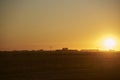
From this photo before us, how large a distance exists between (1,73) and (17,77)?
176 inches

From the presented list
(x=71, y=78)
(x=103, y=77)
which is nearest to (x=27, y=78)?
(x=71, y=78)

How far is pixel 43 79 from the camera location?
34.4 meters

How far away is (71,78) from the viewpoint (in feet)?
114

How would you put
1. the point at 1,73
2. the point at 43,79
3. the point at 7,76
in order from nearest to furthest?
the point at 43,79 < the point at 7,76 < the point at 1,73

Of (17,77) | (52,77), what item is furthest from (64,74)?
(17,77)

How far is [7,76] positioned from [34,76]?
9.12 feet

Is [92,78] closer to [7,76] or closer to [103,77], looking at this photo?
[103,77]

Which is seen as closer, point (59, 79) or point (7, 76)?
point (59, 79)

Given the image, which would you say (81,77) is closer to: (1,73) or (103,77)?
(103,77)

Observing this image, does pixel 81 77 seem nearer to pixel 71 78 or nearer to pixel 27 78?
pixel 71 78

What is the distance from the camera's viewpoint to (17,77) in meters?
36.0

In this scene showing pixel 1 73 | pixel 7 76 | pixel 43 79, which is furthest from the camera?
pixel 1 73

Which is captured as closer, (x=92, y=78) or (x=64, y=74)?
(x=92, y=78)

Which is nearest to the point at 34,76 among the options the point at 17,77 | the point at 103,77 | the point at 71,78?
the point at 17,77
